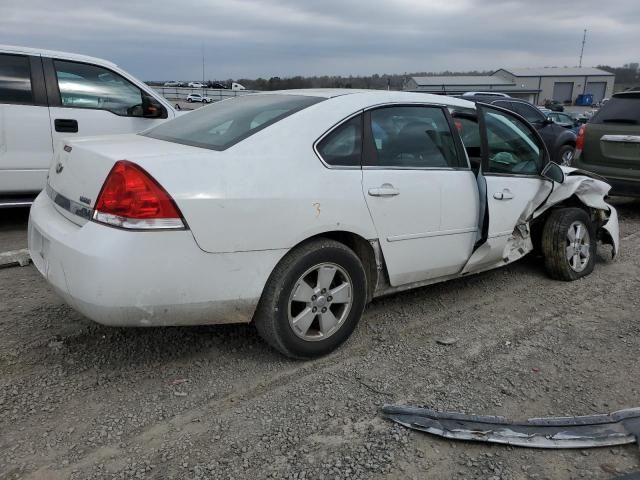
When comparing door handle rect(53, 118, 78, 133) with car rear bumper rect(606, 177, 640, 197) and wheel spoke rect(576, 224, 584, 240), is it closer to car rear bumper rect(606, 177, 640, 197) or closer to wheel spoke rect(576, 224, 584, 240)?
wheel spoke rect(576, 224, 584, 240)

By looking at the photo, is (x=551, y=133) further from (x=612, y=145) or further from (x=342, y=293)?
(x=342, y=293)

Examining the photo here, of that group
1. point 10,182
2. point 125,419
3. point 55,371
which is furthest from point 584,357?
point 10,182

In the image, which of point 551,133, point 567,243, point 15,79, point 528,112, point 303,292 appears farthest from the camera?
point 528,112

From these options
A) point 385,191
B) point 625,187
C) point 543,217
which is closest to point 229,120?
point 385,191

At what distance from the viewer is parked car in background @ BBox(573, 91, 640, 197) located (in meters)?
6.86

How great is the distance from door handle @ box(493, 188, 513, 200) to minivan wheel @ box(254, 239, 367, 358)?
1.35m

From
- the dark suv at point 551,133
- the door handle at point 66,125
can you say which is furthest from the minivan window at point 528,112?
the door handle at point 66,125

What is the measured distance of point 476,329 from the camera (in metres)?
3.70

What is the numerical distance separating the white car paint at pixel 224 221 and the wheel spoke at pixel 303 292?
229 millimetres

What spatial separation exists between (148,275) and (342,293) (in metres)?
1.13

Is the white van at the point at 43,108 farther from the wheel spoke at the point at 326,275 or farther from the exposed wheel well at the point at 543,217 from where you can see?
the exposed wheel well at the point at 543,217

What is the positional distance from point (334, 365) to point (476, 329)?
1.16 meters

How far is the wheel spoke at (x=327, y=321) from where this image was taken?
309 centimetres

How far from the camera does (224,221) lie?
103 inches
